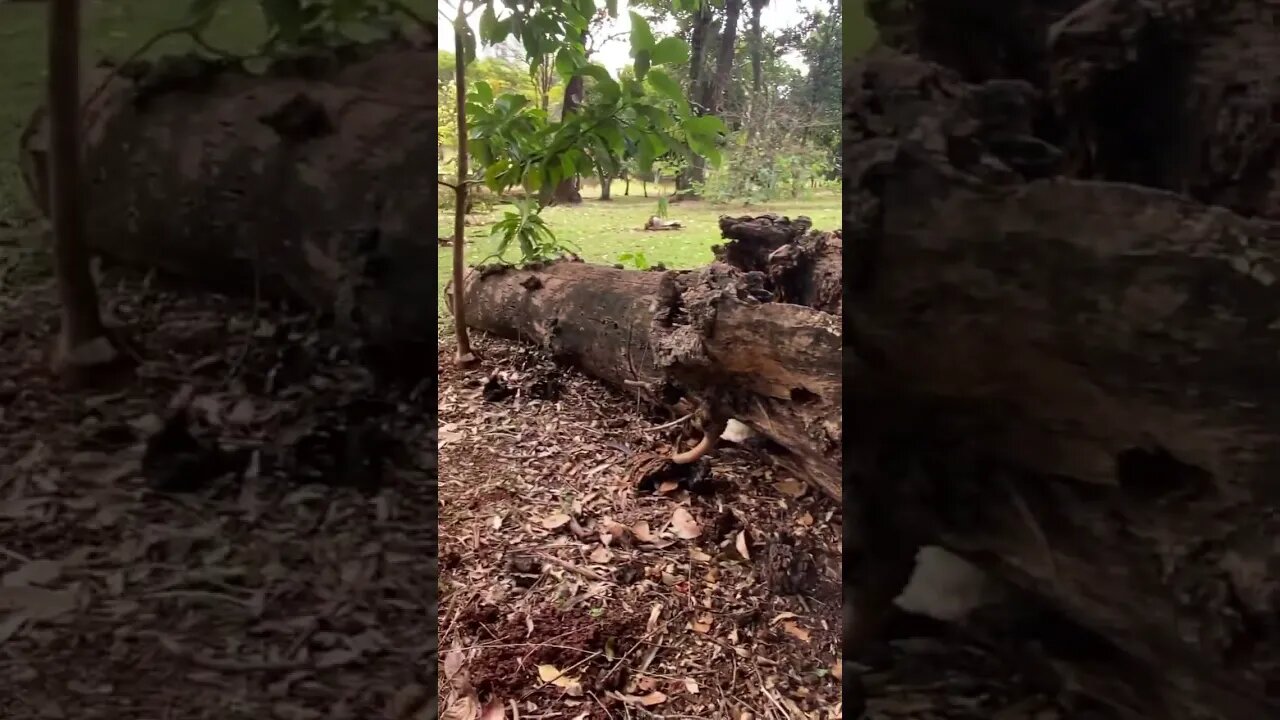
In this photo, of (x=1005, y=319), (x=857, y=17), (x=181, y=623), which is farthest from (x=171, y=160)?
(x=1005, y=319)

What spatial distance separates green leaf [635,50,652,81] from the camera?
3.22 ft

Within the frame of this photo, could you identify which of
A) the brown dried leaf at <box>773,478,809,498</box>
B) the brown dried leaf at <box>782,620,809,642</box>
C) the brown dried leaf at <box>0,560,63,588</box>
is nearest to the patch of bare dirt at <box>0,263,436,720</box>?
the brown dried leaf at <box>0,560,63,588</box>

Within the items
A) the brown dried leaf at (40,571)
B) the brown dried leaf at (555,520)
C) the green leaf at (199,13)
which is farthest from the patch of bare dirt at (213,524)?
the brown dried leaf at (555,520)

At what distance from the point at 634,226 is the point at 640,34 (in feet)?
0.91

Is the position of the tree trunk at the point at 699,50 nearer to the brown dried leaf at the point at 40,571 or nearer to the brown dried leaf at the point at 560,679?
the brown dried leaf at the point at 560,679

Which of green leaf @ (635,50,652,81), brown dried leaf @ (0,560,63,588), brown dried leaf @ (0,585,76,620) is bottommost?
brown dried leaf @ (0,585,76,620)

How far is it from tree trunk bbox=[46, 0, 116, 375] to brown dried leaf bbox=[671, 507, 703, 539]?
2.54 feet

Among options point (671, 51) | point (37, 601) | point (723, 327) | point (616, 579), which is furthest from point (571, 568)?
point (671, 51)

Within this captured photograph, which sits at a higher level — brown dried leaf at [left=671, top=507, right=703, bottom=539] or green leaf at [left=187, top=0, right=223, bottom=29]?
green leaf at [left=187, top=0, right=223, bottom=29]

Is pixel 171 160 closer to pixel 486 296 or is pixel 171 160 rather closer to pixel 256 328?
pixel 256 328

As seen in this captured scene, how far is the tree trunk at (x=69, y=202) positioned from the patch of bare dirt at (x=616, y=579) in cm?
48

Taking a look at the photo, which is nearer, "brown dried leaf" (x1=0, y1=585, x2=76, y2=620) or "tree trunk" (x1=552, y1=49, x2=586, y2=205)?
"brown dried leaf" (x1=0, y1=585, x2=76, y2=620)

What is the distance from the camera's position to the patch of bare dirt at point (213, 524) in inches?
29.4

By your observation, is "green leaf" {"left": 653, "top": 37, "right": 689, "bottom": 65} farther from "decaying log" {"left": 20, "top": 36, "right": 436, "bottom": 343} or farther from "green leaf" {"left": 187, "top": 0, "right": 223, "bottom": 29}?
"green leaf" {"left": 187, "top": 0, "right": 223, "bottom": 29}
